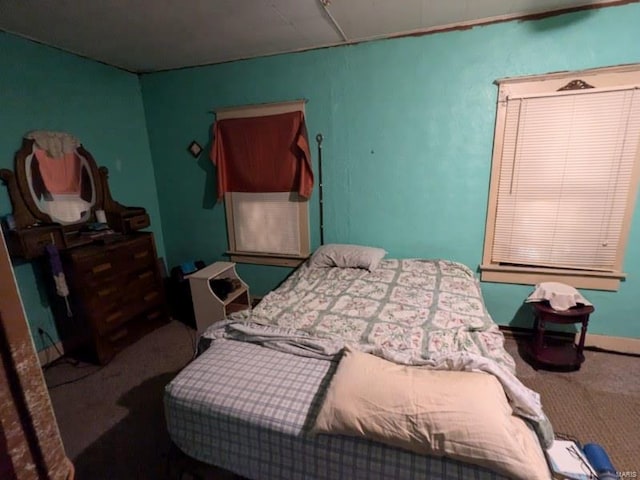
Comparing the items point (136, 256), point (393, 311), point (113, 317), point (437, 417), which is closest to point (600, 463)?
point (437, 417)

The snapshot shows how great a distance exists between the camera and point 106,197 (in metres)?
2.91

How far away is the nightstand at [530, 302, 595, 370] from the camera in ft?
6.98

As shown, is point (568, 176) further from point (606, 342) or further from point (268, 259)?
point (268, 259)

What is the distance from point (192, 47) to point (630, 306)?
3870 millimetres

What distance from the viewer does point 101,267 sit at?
246 cm

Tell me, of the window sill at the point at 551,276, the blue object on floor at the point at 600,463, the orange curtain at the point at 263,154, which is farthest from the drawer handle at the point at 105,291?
the blue object on floor at the point at 600,463

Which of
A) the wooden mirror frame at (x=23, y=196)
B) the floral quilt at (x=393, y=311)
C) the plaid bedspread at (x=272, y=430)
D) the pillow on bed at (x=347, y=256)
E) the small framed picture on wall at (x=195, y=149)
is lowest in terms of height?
the plaid bedspread at (x=272, y=430)

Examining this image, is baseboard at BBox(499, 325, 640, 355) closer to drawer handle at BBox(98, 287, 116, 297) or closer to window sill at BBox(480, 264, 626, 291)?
window sill at BBox(480, 264, 626, 291)

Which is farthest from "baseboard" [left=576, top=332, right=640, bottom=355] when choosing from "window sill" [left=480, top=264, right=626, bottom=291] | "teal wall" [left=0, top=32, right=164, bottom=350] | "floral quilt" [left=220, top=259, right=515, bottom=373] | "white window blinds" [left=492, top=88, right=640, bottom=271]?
"teal wall" [left=0, top=32, right=164, bottom=350]

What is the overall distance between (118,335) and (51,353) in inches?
19.8

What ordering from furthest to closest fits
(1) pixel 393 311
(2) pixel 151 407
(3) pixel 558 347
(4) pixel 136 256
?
1. (4) pixel 136 256
2. (3) pixel 558 347
3. (2) pixel 151 407
4. (1) pixel 393 311

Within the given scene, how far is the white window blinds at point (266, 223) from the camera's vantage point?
3.04m

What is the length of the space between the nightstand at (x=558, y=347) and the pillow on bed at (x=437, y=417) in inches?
53.7

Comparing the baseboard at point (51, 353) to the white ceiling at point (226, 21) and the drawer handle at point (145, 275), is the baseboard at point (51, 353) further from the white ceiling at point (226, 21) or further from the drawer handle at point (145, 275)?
the white ceiling at point (226, 21)
